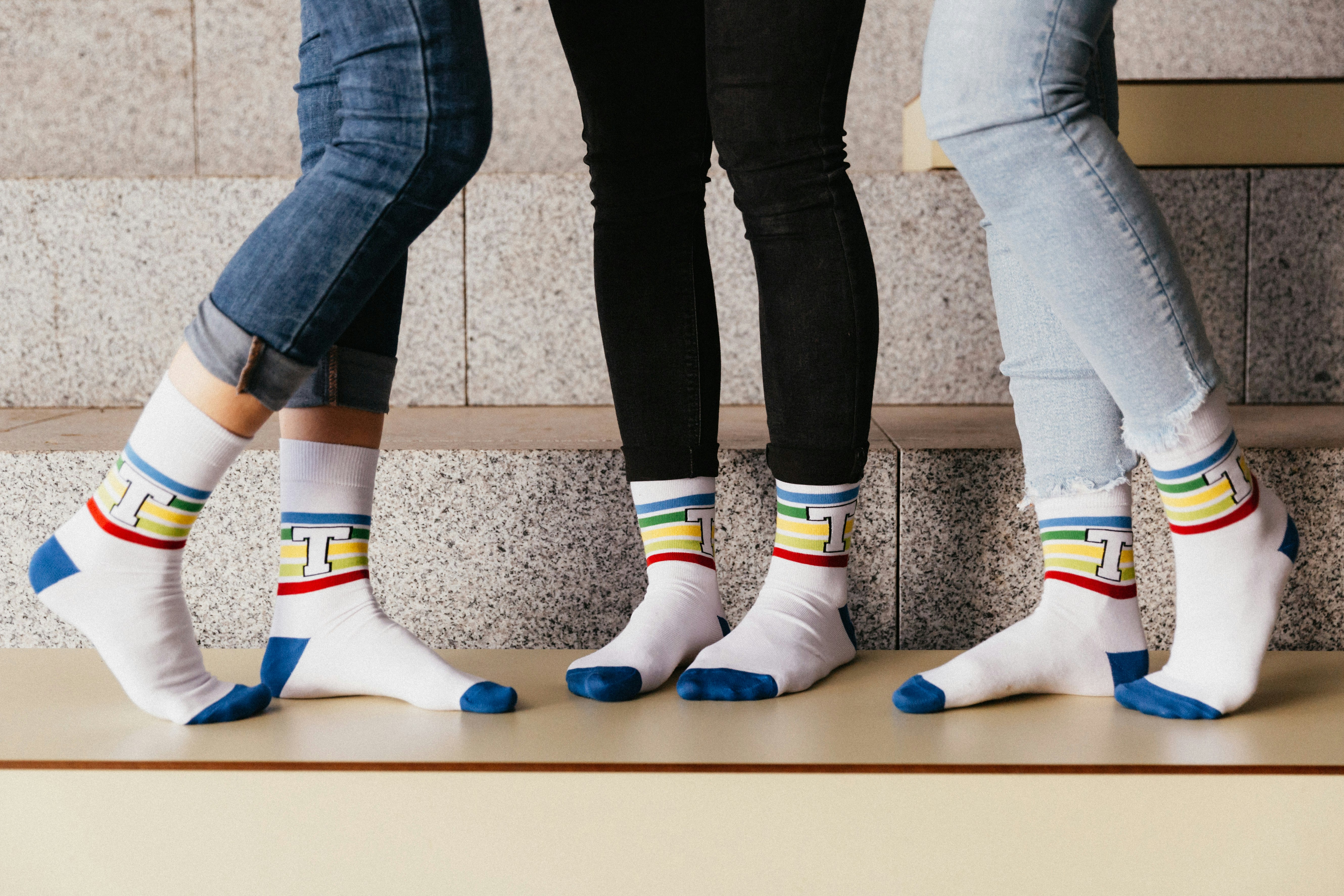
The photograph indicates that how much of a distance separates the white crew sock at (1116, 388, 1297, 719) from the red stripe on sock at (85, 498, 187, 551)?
2.44 ft

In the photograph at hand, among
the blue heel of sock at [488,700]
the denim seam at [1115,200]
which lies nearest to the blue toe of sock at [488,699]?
the blue heel of sock at [488,700]

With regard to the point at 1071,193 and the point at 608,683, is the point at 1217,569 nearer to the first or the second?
the point at 1071,193

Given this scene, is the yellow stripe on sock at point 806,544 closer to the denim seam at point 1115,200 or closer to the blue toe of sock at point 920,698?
the blue toe of sock at point 920,698

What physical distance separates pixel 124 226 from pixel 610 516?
1.08 metres

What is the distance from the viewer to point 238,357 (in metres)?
0.75

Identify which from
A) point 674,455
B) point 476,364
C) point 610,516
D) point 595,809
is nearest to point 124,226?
point 476,364

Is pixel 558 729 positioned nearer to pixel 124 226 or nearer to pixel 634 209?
pixel 634 209

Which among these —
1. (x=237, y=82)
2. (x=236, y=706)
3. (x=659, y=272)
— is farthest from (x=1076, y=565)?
(x=237, y=82)

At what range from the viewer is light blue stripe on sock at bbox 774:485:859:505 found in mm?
944

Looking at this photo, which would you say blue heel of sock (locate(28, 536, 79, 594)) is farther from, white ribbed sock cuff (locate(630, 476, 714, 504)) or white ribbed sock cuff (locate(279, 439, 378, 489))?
white ribbed sock cuff (locate(630, 476, 714, 504))

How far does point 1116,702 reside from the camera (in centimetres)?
90

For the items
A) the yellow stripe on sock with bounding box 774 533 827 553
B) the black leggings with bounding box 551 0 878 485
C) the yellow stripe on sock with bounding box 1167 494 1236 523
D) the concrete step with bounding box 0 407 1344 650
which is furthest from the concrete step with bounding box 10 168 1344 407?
the yellow stripe on sock with bounding box 1167 494 1236 523

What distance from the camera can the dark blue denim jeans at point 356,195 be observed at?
0.75m

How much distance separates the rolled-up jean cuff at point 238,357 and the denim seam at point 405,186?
0.02 meters
